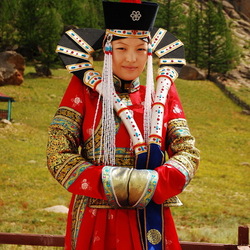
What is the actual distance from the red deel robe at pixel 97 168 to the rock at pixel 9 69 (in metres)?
25.9

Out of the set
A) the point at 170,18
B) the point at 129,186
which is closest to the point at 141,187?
the point at 129,186

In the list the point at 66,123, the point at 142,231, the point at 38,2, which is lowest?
the point at 142,231

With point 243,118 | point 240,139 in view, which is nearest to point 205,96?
point 243,118

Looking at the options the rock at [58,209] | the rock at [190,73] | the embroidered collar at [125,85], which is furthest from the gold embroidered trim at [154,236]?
the rock at [190,73]

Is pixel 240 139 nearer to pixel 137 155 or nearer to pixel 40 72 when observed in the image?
pixel 40 72

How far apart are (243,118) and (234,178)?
48.2 ft

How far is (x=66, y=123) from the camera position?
2627 mm

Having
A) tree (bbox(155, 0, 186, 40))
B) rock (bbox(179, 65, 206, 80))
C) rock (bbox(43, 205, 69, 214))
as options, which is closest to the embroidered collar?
rock (bbox(43, 205, 69, 214))

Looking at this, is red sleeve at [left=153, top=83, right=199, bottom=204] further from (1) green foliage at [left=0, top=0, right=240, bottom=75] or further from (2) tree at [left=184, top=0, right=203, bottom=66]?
(2) tree at [left=184, top=0, right=203, bottom=66]

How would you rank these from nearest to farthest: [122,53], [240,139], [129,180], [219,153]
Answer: [129,180]
[122,53]
[219,153]
[240,139]

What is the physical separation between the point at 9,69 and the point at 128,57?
26721mm

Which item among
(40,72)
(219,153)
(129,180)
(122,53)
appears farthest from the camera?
(40,72)

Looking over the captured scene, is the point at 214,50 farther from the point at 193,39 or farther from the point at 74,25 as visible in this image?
the point at 74,25

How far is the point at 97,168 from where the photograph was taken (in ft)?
8.10
